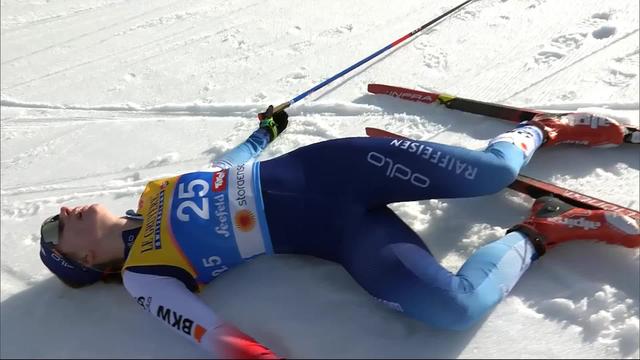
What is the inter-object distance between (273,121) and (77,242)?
1300mm

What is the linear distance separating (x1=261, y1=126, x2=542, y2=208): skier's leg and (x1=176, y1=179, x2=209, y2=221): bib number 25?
249 millimetres

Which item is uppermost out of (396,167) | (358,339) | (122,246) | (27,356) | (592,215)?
(396,167)

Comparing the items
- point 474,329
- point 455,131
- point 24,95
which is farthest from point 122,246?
point 24,95

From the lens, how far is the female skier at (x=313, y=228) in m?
2.09

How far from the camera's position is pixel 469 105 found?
10.4 feet

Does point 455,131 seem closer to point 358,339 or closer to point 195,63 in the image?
point 358,339

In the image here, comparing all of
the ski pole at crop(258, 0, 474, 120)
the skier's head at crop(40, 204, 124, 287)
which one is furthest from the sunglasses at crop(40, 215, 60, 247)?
the ski pole at crop(258, 0, 474, 120)

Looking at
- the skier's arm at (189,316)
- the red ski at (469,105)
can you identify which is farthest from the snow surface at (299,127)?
the skier's arm at (189,316)

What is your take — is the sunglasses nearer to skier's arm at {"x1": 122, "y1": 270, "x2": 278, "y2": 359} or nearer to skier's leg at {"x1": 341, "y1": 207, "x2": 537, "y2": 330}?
skier's arm at {"x1": 122, "y1": 270, "x2": 278, "y2": 359}

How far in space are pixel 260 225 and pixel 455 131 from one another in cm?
131

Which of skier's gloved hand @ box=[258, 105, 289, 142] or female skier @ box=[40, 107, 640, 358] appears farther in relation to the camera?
skier's gloved hand @ box=[258, 105, 289, 142]

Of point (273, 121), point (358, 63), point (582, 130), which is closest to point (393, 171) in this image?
point (582, 130)

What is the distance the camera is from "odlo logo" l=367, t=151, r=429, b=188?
2230 millimetres

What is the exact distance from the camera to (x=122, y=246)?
8.03 feet
